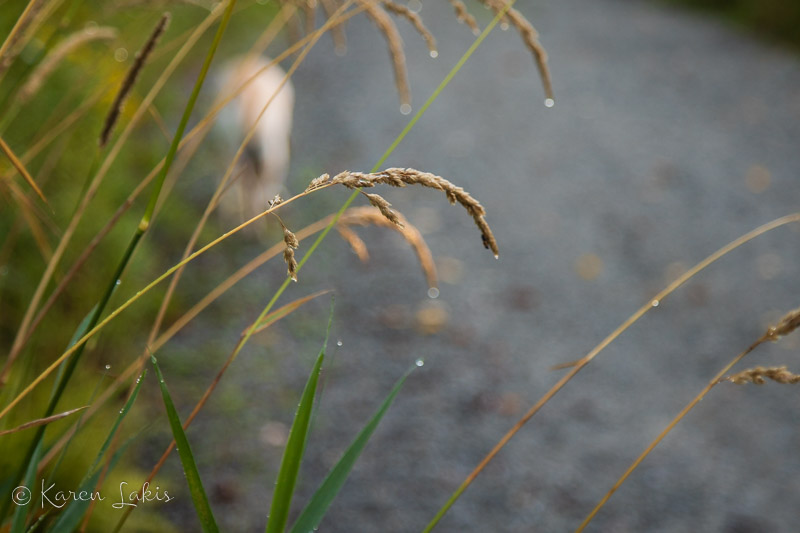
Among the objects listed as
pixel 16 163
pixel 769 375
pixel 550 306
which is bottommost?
pixel 550 306

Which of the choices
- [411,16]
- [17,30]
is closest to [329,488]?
[411,16]

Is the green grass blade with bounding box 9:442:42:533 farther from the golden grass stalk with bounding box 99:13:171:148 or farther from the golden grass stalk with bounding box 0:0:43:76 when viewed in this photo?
the golden grass stalk with bounding box 0:0:43:76

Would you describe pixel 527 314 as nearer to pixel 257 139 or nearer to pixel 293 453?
pixel 257 139

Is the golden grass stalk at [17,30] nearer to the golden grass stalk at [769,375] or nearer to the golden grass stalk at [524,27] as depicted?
the golden grass stalk at [524,27]

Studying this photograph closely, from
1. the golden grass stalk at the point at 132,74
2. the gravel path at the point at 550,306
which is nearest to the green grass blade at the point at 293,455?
the gravel path at the point at 550,306

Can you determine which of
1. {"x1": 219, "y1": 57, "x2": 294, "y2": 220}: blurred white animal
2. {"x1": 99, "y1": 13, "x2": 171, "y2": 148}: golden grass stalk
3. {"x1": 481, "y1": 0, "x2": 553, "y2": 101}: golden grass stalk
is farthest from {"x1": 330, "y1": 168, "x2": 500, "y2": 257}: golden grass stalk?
{"x1": 219, "y1": 57, "x2": 294, "y2": 220}: blurred white animal

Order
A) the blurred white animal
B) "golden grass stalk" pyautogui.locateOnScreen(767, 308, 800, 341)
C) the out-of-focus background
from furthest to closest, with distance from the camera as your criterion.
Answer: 1. the blurred white animal
2. the out-of-focus background
3. "golden grass stalk" pyautogui.locateOnScreen(767, 308, 800, 341)
